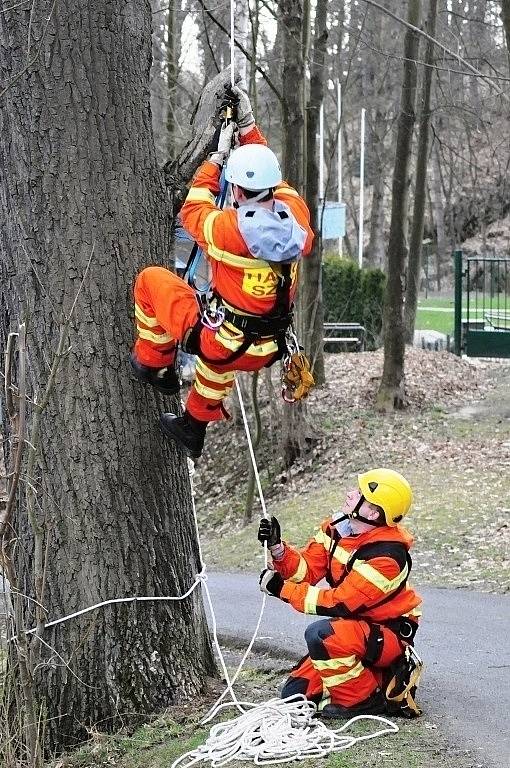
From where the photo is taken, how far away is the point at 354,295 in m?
25.2

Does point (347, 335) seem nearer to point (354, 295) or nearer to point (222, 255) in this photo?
point (354, 295)

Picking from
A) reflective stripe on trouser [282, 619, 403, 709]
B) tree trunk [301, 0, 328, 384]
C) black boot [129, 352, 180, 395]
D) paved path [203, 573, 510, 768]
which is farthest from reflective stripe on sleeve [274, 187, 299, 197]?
tree trunk [301, 0, 328, 384]

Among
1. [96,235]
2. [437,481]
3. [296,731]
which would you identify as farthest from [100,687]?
[437,481]

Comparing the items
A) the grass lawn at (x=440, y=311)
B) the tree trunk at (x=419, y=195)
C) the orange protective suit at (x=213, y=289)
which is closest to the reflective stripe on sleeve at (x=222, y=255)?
the orange protective suit at (x=213, y=289)

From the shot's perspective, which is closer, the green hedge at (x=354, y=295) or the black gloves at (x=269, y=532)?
the black gloves at (x=269, y=532)

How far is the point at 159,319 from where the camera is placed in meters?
5.21

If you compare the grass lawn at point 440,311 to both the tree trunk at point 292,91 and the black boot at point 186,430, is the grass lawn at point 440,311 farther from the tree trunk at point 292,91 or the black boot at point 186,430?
the black boot at point 186,430

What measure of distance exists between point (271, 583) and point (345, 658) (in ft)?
1.69

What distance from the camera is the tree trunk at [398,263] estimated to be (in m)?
16.9

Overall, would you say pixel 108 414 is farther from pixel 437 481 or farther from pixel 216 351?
pixel 437 481

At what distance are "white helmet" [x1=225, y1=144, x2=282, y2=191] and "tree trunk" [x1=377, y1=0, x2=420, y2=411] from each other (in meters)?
11.9

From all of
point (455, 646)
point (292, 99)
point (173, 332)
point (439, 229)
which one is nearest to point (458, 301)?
point (292, 99)

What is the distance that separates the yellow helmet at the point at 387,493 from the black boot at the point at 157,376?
1.07 metres

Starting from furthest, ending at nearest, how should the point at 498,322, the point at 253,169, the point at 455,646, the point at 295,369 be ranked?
the point at 498,322, the point at 455,646, the point at 295,369, the point at 253,169
